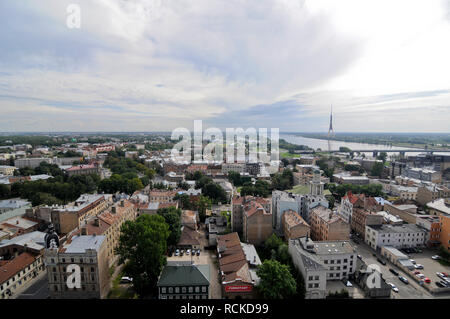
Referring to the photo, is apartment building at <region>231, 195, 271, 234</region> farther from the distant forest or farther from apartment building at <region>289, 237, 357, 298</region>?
the distant forest

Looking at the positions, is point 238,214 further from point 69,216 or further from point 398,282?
point 69,216

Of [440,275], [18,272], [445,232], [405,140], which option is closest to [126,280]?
[18,272]

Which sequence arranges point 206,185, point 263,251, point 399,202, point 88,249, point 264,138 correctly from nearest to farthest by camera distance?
point 88,249
point 263,251
point 399,202
point 206,185
point 264,138

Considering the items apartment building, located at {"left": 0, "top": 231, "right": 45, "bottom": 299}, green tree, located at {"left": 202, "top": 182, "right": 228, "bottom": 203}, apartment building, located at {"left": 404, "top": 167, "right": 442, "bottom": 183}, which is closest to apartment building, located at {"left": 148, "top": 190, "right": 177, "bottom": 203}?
green tree, located at {"left": 202, "top": 182, "right": 228, "bottom": 203}

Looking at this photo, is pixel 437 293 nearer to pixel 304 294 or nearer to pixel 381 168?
pixel 304 294

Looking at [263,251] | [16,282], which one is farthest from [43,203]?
[263,251]
